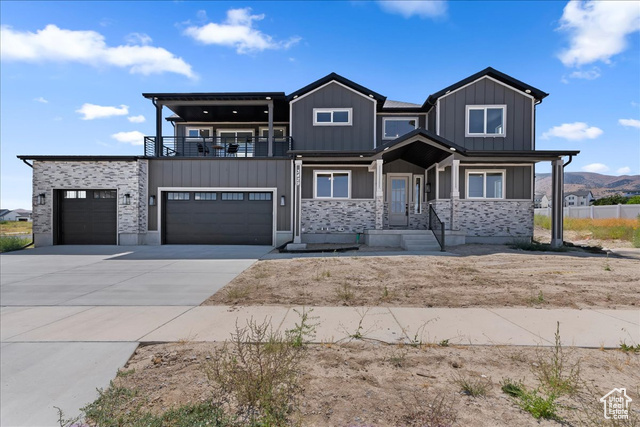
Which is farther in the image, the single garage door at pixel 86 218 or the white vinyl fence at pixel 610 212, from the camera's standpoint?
the white vinyl fence at pixel 610 212

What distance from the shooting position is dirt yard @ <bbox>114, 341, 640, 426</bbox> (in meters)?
2.56

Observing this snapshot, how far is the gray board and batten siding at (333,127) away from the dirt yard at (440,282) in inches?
299

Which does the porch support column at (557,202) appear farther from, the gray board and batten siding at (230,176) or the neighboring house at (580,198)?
the neighboring house at (580,198)

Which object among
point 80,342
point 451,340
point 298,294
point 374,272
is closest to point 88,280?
point 80,342

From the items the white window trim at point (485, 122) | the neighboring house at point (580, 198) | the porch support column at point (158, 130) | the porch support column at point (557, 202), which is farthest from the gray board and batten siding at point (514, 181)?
the neighboring house at point (580, 198)

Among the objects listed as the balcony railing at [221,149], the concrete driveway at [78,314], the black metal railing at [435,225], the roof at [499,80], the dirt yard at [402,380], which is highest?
the roof at [499,80]

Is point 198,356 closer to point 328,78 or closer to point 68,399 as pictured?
point 68,399

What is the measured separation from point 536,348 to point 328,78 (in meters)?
15.0

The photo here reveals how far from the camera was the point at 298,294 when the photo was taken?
20.8 feet

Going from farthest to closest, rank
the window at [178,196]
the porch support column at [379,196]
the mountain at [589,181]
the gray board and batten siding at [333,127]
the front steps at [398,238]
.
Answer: the mountain at [589,181], the gray board and batten siding at [333,127], the window at [178,196], the porch support column at [379,196], the front steps at [398,238]

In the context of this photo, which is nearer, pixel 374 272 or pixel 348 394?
pixel 348 394

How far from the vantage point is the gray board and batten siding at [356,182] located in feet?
49.8

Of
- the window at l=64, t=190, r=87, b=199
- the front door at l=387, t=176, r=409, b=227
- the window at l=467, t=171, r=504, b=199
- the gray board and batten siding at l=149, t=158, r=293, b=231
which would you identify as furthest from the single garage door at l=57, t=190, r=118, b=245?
the window at l=467, t=171, r=504, b=199

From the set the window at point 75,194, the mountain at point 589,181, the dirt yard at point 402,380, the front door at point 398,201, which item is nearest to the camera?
the dirt yard at point 402,380
